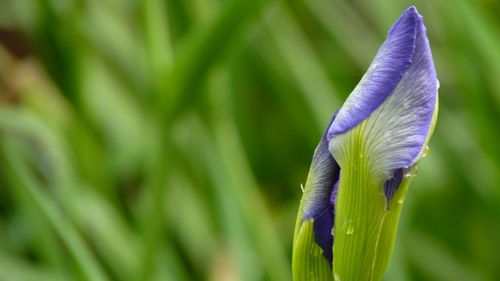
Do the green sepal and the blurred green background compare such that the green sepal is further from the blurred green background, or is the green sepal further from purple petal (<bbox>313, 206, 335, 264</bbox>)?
the blurred green background

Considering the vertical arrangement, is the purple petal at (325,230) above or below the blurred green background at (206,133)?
below

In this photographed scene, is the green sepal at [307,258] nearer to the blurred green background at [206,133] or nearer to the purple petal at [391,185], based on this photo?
the purple petal at [391,185]

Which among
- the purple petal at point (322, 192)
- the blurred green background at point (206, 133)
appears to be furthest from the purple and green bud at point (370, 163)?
the blurred green background at point (206, 133)

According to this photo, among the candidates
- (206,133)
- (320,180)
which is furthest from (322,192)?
(206,133)

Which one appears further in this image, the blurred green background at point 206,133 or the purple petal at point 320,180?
the blurred green background at point 206,133

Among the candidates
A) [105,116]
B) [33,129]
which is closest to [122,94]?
[105,116]

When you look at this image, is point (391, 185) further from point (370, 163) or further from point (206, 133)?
point (206, 133)
